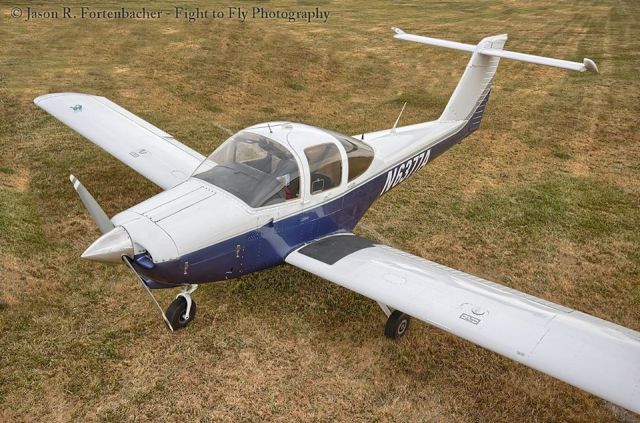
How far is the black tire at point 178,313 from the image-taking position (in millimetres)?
6734

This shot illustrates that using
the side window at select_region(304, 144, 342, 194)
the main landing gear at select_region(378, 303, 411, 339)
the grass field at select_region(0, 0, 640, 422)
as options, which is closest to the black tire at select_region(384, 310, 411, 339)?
the main landing gear at select_region(378, 303, 411, 339)

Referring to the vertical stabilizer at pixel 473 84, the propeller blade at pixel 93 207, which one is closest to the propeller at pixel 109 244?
the propeller blade at pixel 93 207

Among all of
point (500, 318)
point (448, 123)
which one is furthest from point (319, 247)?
point (448, 123)

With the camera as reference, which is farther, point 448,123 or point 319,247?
point 448,123

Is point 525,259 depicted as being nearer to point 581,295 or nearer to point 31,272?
point 581,295

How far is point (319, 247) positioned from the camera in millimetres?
7266

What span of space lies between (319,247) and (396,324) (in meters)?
1.55

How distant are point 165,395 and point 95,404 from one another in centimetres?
79

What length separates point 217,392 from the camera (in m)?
6.02

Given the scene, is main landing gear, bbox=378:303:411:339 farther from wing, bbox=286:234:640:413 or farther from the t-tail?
the t-tail

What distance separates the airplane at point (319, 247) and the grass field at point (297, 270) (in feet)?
2.71

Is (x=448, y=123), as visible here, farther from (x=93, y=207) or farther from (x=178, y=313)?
(x=93, y=207)

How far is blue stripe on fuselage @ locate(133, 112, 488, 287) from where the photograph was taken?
6.03 m

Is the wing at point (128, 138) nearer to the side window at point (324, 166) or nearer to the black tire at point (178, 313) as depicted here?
the black tire at point (178, 313)
